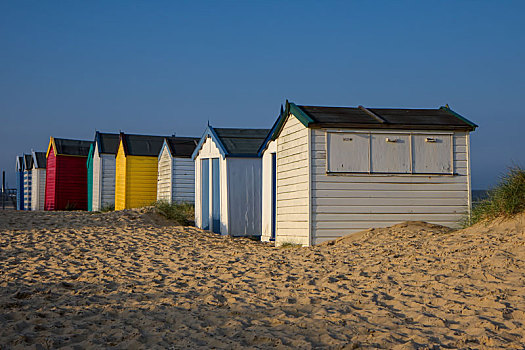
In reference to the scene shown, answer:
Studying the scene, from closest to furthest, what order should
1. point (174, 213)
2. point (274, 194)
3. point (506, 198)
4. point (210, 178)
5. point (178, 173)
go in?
point (506, 198) → point (274, 194) → point (210, 178) → point (174, 213) → point (178, 173)

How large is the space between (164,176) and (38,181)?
1297 cm

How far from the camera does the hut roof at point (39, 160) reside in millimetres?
30922

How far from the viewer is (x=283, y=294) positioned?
6594mm

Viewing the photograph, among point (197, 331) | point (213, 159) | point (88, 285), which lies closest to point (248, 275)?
Result: point (88, 285)

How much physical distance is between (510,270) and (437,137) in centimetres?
574

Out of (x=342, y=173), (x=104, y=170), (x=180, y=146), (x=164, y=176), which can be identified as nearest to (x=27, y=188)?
(x=104, y=170)

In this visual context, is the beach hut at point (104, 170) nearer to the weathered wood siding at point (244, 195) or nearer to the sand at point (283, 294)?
the weathered wood siding at point (244, 195)

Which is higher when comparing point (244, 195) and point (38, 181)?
point (38, 181)

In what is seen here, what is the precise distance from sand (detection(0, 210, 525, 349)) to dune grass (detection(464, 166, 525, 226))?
0.35m

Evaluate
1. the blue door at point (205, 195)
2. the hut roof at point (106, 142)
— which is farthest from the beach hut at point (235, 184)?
the hut roof at point (106, 142)

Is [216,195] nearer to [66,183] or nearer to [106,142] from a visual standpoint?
[106,142]

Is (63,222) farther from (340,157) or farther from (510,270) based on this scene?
(510,270)

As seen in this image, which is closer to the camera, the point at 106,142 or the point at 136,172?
the point at 136,172

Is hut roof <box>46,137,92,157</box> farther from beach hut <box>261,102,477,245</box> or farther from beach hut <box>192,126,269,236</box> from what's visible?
A: beach hut <box>261,102,477,245</box>
